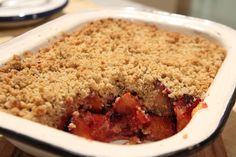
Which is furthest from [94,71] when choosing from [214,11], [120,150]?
[214,11]

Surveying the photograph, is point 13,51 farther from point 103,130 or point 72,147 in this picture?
point 72,147

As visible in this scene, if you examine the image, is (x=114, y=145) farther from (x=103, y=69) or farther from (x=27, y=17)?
(x=27, y=17)

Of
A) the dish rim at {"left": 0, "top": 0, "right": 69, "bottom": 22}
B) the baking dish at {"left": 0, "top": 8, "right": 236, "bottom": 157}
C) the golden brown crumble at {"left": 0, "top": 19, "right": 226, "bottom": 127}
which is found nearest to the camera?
the baking dish at {"left": 0, "top": 8, "right": 236, "bottom": 157}

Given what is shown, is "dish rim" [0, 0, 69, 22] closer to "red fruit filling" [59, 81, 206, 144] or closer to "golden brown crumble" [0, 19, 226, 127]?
"golden brown crumble" [0, 19, 226, 127]

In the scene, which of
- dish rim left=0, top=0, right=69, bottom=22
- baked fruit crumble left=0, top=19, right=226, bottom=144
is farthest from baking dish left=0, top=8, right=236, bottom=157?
dish rim left=0, top=0, right=69, bottom=22

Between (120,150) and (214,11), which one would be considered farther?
(214,11)

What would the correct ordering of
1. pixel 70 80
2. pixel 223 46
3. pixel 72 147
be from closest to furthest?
pixel 72 147 → pixel 70 80 → pixel 223 46

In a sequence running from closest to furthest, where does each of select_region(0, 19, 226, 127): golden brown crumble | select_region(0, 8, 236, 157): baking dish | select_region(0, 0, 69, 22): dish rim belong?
1. select_region(0, 8, 236, 157): baking dish
2. select_region(0, 19, 226, 127): golden brown crumble
3. select_region(0, 0, 69, 22): dish rim
